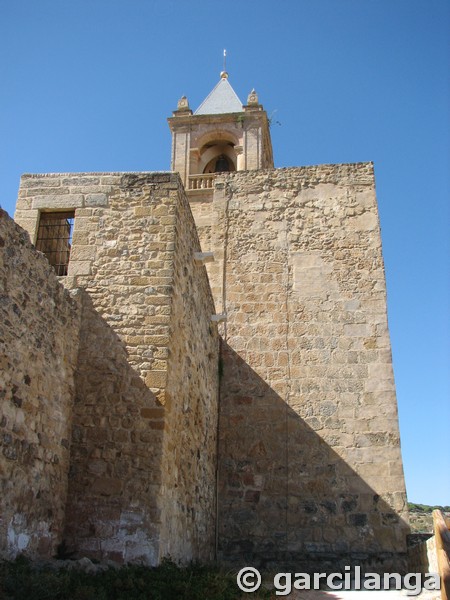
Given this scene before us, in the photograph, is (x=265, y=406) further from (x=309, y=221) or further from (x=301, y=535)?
(x=309, y=221)

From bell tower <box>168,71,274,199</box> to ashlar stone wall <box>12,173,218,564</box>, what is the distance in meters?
11.5

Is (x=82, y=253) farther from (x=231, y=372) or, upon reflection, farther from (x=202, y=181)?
(x=202, y=181)

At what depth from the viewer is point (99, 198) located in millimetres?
7684

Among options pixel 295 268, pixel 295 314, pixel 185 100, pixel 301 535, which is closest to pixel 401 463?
pixel 301 535

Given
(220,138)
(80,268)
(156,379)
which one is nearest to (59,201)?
(80,268)

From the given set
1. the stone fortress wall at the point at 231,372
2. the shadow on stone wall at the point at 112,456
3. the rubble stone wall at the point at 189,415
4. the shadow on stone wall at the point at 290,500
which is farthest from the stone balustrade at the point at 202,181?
the shadow on stone wall at the point at 112,456

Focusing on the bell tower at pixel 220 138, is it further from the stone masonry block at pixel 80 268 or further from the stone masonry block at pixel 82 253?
the stone masonry block at pixel 80 268

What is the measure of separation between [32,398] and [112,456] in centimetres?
117

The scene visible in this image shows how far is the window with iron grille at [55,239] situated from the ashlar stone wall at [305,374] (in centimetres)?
366

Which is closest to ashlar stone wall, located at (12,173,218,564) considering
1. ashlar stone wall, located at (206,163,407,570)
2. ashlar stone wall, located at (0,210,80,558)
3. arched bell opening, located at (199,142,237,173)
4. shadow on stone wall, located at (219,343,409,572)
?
ashlar stone wall, located at (0,210,80,558)

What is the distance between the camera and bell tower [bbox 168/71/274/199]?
64.5ft

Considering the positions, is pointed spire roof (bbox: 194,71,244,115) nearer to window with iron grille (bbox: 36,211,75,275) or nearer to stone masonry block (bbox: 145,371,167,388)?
window with iron grille (bbox: 36,211,75,275)

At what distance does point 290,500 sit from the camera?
32.3 feet

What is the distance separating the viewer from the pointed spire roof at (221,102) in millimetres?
21359
